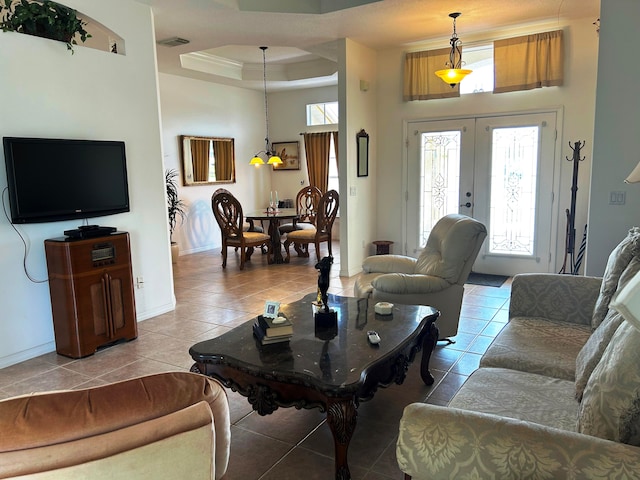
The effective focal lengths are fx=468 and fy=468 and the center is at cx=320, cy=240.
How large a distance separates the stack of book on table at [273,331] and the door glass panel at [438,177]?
14.3 feet

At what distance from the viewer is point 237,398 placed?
9.53ft

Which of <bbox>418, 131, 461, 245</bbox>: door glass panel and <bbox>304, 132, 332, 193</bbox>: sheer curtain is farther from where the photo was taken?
<bbox>304, 132, 332, 193</bbox>: sheer curtain

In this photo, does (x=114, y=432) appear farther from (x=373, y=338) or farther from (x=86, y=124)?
(x=86, y=124)

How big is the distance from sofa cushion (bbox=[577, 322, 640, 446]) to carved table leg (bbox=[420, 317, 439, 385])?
4.51ft

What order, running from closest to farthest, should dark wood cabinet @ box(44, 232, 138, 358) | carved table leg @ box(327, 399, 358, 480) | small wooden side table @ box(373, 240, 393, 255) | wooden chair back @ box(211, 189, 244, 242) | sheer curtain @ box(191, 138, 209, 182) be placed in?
carved table leg @ box(327, 399, 358, 480) → dark wood cabinet @ box(44, 232, 138, 358) → small wooden side table @ box(373, 240, 393, 255) → wooden chair back @ box(211, 189, 244, 242) → sheer curtain @ box(191, 138, 209, 182)

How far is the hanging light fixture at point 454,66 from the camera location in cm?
498

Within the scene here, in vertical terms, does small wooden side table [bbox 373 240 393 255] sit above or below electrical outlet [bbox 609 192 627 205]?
below

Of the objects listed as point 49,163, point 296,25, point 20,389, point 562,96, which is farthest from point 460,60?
point 20,389

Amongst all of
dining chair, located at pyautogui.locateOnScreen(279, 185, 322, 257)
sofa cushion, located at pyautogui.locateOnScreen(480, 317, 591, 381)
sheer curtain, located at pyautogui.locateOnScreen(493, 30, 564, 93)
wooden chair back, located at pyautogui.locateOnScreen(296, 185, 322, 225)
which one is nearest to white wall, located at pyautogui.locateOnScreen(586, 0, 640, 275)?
sofa cushion, located at pyautogui.locateOnScreen(480, 317, 591, 381)

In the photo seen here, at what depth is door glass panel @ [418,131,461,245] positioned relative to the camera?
6.18 metres

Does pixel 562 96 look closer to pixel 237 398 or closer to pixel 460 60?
pixel 460 60

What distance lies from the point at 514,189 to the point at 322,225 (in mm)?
2631

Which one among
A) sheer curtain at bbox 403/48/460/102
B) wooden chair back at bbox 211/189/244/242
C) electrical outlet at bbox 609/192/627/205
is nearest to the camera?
electrical outlet at bbox 609/192/627/205

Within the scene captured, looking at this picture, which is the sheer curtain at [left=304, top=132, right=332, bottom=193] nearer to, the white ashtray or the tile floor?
the tile floor
